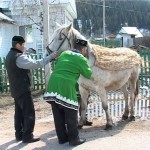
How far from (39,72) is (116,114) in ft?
17.5

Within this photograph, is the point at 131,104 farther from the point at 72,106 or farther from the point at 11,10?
the point at 11,10

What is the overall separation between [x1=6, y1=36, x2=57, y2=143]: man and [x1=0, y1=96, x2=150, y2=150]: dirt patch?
0.31m

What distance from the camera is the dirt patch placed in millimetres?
5850

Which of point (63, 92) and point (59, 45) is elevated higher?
point (59, 45)

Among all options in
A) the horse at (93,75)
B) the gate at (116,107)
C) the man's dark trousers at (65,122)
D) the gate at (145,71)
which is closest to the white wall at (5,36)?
the gate at (145,71)

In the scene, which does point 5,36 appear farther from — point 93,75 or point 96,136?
point 96,136

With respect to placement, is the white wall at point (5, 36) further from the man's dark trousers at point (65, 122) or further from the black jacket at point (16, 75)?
the man's dark trousers at point (65, 122)

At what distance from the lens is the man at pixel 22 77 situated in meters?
5.95

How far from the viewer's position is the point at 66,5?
862 inches

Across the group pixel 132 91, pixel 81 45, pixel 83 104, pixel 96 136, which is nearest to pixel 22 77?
pixel 81 45

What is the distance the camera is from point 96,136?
6477 mm

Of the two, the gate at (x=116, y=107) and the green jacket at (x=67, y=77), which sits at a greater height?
the green jacket at (x=67, y=77)

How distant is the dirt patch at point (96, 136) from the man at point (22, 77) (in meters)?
0.31

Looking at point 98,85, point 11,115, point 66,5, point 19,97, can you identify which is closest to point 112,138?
point 98,85
